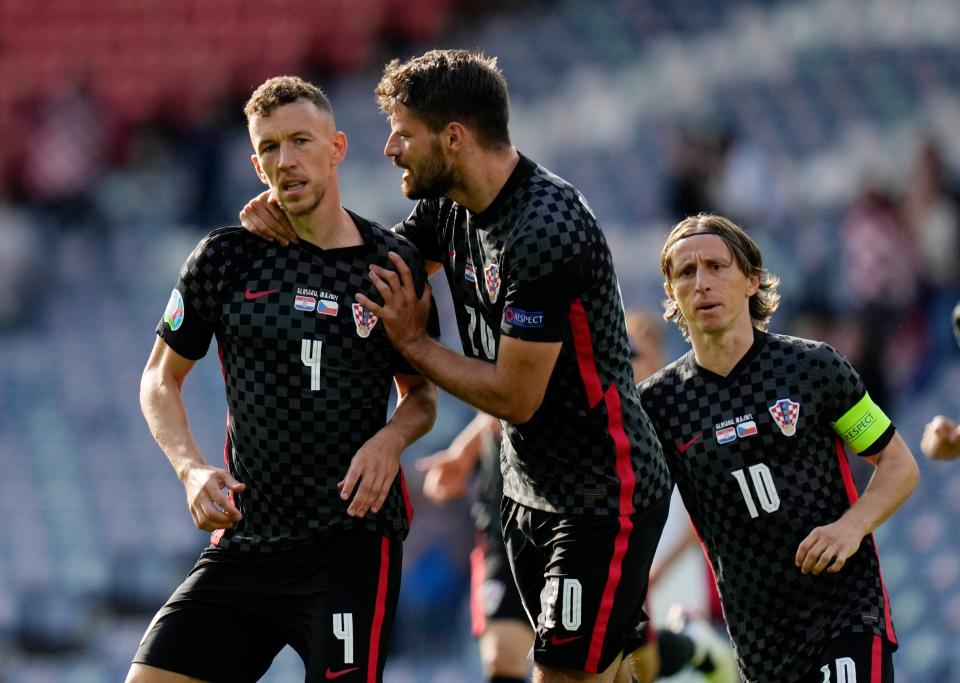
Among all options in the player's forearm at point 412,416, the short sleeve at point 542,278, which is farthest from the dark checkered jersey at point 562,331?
the player's forearm at point 412,416

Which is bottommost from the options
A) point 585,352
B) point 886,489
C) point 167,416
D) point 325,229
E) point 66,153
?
point 886,489

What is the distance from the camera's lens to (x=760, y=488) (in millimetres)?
4434

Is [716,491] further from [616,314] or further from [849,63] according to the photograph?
[849,63]

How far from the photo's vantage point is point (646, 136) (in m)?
12.3

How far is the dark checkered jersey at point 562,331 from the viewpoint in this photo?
3971 mm

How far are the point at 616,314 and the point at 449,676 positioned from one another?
6302 millimetres

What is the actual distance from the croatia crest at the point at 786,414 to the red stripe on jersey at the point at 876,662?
669mm

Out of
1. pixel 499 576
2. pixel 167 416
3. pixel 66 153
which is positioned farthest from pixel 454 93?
pixel 66 153

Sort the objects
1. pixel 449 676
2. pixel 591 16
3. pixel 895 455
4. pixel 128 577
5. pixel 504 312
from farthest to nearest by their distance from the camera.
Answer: pixel 591 16 < pixel 128 577 < pixel 449 676 < pixel 895 455 < pixel 504 312

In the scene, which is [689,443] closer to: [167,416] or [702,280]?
[702,280]

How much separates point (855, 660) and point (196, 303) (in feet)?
7.21

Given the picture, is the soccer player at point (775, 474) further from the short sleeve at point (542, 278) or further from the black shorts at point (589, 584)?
the short sleeve at point (542, 278)

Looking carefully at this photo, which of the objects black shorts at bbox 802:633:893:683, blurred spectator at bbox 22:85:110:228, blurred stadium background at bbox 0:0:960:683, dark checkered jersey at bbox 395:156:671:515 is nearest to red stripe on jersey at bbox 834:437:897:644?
black shorts at bbox 802:633:893:683

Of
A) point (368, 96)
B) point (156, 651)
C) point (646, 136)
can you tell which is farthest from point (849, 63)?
point (156, 651)
